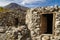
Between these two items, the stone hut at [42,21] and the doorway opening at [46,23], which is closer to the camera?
the stone hut at [42,21]

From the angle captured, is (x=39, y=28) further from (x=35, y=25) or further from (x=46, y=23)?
(x=46, y=23)

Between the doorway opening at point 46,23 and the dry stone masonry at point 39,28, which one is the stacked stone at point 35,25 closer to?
the dry stone masonry at point 39,28

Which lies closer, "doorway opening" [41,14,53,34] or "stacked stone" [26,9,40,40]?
"stacked stone" [26,9,40,40]

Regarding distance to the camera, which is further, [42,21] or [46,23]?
[46,23]

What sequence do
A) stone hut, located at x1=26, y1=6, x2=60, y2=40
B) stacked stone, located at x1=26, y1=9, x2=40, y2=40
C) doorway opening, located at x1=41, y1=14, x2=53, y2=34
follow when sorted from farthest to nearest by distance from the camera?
doorway opening, located at x1=41, y1=14, x2=53, y2=34 < stacked stone, located at x1=26, y1=9, x2=40, y2=40 < stone hut, located at x1=26, y1=6, x2=60, y2=40

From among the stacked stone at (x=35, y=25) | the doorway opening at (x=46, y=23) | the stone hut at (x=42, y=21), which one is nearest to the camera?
the stone hut at (x=42, y=21)

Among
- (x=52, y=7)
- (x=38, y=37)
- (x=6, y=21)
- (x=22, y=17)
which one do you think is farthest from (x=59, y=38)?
(x=22, y=17)

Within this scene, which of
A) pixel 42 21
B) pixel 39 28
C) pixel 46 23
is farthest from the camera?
pixel 46 23

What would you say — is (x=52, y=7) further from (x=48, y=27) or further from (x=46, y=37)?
(x=46, y=37)

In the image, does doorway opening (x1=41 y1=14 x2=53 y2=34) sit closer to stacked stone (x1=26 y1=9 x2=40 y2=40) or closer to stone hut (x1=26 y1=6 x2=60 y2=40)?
stone hut (x1=26 y1=6 x2=60 y2=40)

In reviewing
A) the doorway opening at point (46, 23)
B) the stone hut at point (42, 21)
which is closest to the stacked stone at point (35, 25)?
the stone hut at point (42, 21)

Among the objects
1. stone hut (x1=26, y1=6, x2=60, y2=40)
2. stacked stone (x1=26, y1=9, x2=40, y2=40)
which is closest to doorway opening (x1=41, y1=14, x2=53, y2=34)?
stone hut (x1=26, y1=6, x2=60, y2=40)

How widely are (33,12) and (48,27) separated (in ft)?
3.76

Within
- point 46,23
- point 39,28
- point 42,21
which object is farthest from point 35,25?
point 46,23
